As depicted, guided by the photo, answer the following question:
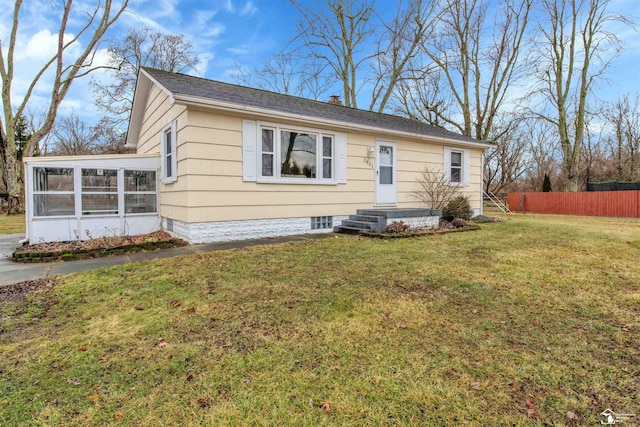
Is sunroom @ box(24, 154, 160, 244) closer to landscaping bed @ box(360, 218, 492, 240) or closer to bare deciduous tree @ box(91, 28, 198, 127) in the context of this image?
landscaping bed @ box(360, 218, 492, 240)

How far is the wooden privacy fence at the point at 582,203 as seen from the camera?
15.0 m

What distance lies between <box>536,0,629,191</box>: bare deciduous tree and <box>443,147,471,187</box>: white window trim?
12667 mm

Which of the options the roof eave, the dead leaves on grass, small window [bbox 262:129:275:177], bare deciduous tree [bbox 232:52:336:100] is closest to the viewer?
the dead leaves on grass

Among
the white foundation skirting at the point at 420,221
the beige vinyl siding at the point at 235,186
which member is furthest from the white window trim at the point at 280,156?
the white foundation skirting at the point at 420,221

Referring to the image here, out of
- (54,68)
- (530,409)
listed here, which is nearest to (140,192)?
(530,409)

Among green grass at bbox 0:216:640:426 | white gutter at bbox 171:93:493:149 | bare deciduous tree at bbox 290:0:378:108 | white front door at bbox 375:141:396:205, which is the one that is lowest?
green grass at bbox 0:216:640:426

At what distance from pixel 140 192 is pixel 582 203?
20.3 m

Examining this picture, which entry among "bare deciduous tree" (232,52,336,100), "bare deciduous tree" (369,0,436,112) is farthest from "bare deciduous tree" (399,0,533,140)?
"bare deciduous tree" (232,52,336,100)

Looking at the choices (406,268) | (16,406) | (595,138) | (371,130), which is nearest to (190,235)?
(406,268)

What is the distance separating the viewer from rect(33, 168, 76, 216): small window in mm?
6406

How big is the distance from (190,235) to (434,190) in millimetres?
7171

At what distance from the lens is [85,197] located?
683cm

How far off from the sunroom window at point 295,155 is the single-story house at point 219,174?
0.02 meters

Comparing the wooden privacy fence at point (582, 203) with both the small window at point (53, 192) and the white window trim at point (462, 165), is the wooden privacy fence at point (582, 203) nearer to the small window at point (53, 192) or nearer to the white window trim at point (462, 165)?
the white window trim at point (462, 165)
